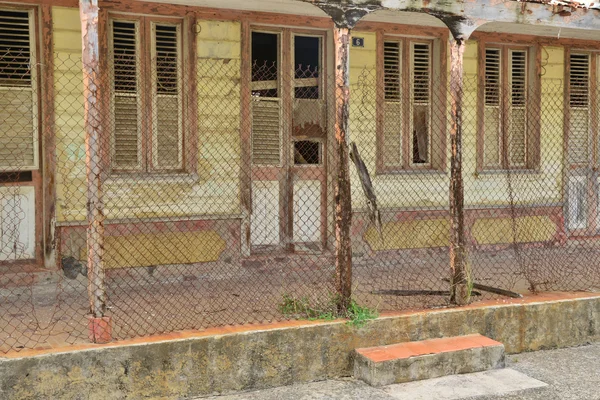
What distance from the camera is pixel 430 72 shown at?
955 cm

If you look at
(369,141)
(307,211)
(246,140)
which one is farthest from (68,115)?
(369,141)

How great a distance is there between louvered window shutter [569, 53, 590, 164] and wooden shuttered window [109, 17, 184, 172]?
5676mm

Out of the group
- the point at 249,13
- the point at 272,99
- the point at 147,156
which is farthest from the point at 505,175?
the point at 147,156

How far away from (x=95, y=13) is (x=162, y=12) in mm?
2590

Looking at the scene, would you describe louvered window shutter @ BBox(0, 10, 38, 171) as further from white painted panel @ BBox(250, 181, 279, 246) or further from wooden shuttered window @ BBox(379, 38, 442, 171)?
wooden shuttered window @ BBox(379, 38, 442, 171)

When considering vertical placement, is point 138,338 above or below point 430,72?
below

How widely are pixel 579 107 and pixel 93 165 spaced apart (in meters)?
7.60

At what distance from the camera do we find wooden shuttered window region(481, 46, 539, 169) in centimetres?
991

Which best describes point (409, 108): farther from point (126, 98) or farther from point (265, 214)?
point (126, 98)

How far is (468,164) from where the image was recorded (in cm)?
969

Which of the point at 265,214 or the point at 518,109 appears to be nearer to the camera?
the point at 265,214

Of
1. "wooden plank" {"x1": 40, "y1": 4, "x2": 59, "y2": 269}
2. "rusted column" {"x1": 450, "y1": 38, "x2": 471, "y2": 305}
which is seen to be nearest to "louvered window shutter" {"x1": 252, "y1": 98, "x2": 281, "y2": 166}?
"wooden plank" {"x1": 40, "y1": 4, "x2": 59, "y2": 269}

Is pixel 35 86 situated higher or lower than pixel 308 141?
higher

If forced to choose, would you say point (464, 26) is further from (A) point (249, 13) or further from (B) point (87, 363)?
(B) point (87, 363)
